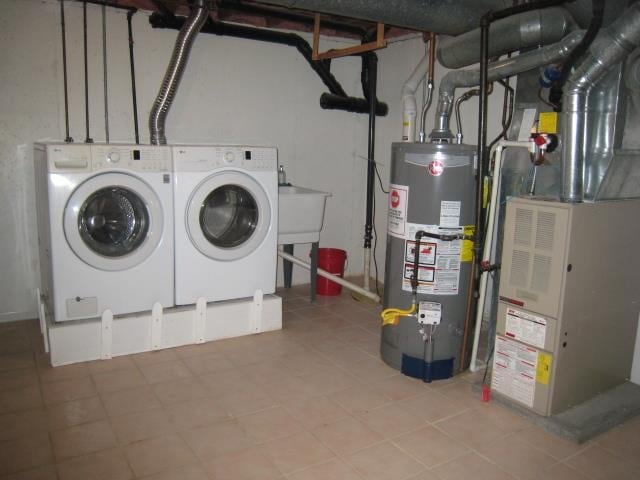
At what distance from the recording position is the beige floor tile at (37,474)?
1951 millimetres

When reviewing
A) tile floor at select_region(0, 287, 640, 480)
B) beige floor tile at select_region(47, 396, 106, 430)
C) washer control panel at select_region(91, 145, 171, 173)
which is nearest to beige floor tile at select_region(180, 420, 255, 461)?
tile floor at select_region(0, 287, 640, 480)

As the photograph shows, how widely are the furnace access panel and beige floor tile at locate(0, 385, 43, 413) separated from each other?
2273mm

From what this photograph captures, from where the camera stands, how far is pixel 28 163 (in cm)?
349

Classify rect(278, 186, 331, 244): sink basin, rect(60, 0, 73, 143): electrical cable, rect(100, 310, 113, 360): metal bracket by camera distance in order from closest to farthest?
1. rect(100, 310, 113, 360): metal bracket
2. rect(60, 0, 73, 143): electrical cable
3. rect(278, 186, 331, 244): sink basin

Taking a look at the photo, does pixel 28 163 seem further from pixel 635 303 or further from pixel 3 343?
pixel 635 303

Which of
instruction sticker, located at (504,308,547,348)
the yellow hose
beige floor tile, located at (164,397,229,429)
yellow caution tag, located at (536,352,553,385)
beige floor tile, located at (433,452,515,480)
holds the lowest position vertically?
beige floor tile, located at (433,452,515,480)

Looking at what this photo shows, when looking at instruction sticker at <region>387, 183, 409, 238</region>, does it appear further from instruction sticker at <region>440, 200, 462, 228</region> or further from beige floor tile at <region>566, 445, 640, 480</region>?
beige floor tile at <region>566, 445, 640, 480</region>

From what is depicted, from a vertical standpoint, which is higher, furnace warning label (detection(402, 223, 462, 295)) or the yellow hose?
furnace warning label (detection(402, 223, 462, 295))

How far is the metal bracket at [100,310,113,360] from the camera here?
2965mm

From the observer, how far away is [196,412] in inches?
96.7

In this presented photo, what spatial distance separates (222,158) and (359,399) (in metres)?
1.65

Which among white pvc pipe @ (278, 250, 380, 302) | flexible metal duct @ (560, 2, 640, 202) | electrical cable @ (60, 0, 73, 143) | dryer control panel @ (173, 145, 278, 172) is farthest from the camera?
white pvc pipe @ (278, 250, 380, 302)

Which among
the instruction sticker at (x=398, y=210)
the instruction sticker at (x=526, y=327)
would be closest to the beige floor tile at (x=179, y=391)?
the instruction sticker at (x=398, y=210)

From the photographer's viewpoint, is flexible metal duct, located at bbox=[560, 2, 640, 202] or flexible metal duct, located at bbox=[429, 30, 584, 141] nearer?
flexible metal duct, located at bbox=[560, 2, 640, 202]
